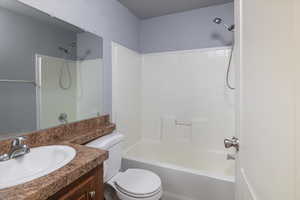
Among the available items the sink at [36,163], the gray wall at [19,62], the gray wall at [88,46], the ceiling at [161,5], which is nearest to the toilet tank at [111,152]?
the sink at [36,163]

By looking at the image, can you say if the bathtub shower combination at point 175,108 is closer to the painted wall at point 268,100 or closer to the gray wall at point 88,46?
the gray wall at point 88,46

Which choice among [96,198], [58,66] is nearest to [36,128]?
[58,66]

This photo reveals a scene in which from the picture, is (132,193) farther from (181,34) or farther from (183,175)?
(181,34)

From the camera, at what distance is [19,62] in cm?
108

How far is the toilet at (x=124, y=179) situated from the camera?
A: 1290 mm

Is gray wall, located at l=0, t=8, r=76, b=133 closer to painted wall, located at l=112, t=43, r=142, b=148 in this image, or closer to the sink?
the sink

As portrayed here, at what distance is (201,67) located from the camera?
224 cm

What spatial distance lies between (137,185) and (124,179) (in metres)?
0.16

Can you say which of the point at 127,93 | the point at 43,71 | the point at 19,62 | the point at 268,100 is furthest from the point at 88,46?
the point at 268,100

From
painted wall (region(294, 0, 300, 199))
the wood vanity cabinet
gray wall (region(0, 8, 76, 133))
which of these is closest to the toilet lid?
the wood vanity cabinet

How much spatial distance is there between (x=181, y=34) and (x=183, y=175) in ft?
6.23

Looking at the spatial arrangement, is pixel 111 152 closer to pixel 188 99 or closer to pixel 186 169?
pixel 186 169

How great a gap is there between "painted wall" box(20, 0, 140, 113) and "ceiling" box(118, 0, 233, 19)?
0.11m

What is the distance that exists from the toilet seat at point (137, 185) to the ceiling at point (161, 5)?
206 centimetres
